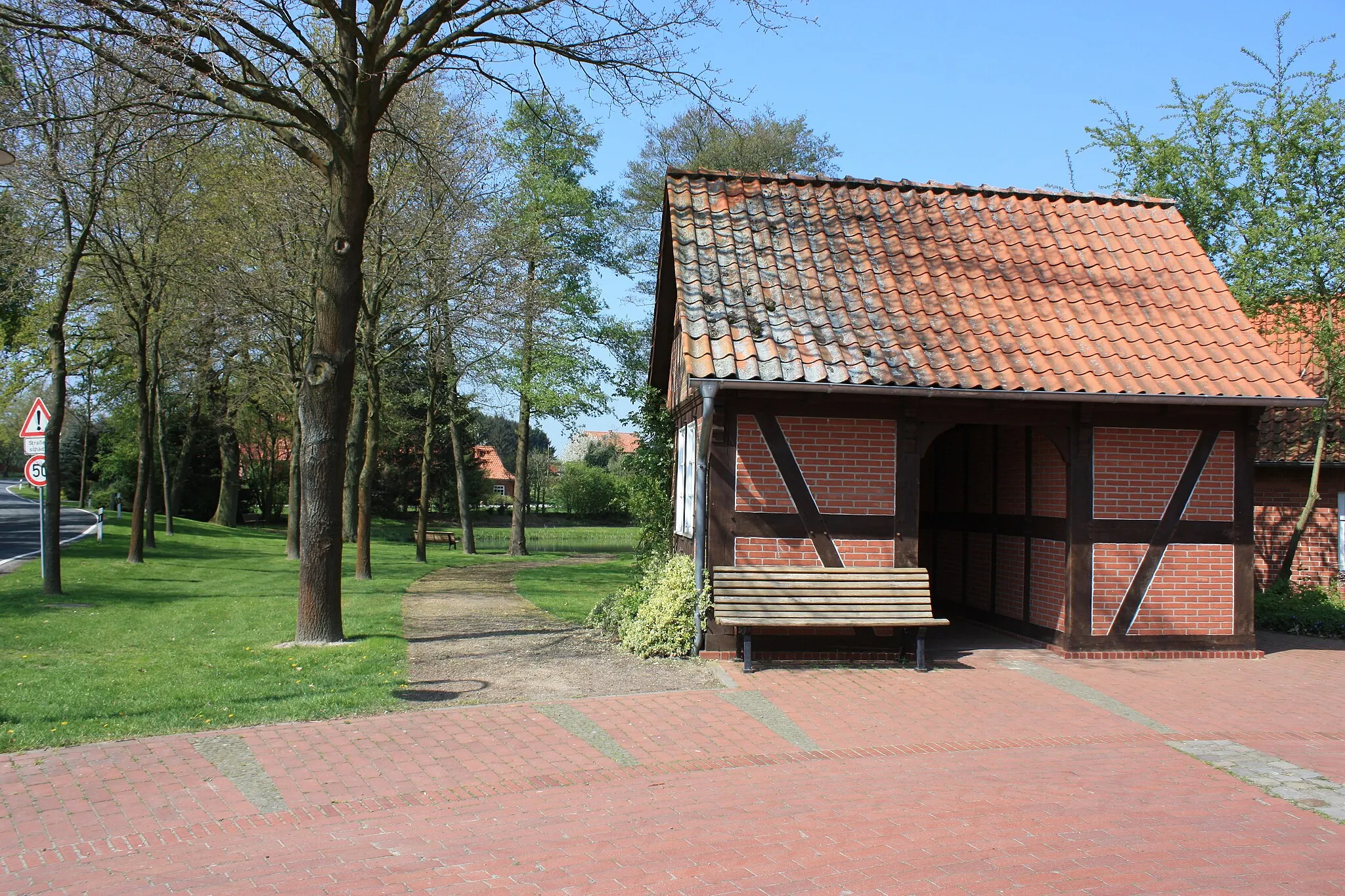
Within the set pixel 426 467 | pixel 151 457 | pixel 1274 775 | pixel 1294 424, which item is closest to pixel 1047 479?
pixel 1274 775

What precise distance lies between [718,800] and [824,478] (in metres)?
4.63

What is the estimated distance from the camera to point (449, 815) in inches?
226

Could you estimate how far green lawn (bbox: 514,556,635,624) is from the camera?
1473 centimetres

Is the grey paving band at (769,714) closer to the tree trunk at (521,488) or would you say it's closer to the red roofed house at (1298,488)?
the red roofed house at (1298,488)

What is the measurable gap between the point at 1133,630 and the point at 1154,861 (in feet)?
19.8

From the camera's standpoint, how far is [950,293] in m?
11.2

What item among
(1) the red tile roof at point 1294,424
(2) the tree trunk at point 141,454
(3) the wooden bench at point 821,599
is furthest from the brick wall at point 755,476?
(2) the tree trunk at point 141,454

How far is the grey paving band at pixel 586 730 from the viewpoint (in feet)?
22.6

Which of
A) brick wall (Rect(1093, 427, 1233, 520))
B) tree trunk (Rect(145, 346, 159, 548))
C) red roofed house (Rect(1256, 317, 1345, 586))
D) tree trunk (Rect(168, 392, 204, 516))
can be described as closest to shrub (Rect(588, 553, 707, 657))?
brick wall (Rect(1093, 427, 1233, 520))

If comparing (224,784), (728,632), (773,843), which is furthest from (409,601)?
(773,843)

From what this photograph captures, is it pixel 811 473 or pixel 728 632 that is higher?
pixel 811 473

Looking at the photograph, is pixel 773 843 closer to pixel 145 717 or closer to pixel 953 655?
pixel 145 717

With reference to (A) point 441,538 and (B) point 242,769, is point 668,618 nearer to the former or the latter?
(B) point 242,769

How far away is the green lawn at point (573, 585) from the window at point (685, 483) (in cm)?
133
